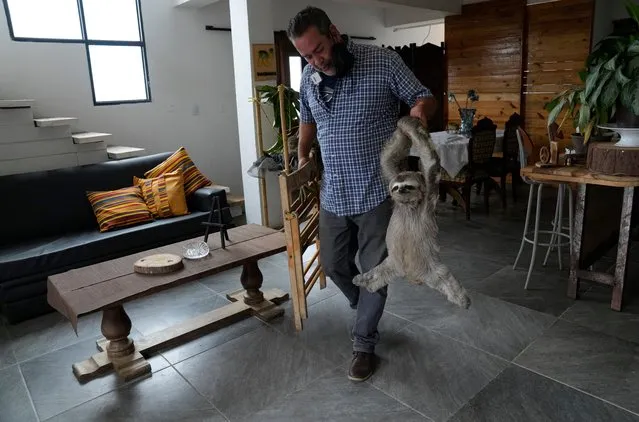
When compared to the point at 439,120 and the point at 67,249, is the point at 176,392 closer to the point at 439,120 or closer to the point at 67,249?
the point at 67,249

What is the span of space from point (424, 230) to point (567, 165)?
1.61 metres

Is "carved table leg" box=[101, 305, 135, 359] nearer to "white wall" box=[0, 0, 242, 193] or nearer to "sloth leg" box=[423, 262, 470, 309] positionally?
"sloth leg" box=[423, 262, 470, 309]

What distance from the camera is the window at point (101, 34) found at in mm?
4281

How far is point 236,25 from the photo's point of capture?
4262 mm

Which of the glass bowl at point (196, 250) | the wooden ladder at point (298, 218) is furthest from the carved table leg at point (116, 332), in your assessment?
the wooden ladder at point (298, 218)

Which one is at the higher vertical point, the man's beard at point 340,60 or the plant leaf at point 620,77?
the man's beard at point 340,60

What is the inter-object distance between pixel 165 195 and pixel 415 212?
2.68 meters

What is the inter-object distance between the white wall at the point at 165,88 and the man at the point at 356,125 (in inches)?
132

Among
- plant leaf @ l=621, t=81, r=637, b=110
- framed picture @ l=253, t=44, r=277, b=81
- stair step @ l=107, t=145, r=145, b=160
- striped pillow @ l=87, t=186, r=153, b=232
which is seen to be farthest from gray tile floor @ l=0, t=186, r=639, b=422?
framed picture @ l=253, t=44, r=277, b=81

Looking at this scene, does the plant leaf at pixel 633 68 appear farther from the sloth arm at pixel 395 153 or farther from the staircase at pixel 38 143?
the staircase at pixel 38 143

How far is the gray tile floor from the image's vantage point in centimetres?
198

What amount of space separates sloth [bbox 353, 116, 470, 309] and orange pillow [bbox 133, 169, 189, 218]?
2.46m

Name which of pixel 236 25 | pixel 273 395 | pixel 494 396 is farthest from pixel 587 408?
pixel 236 25

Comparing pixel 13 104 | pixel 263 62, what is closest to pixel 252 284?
pixel 263 62
